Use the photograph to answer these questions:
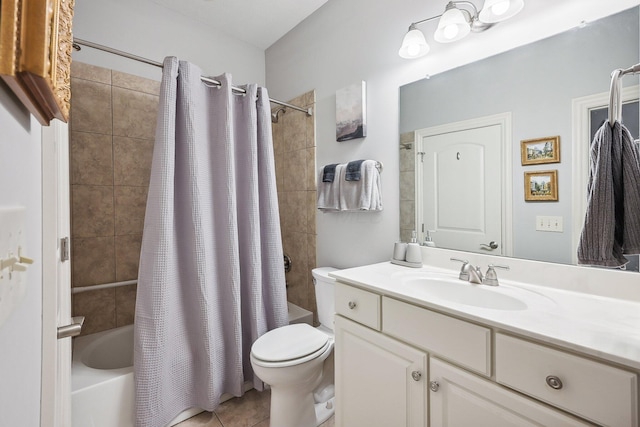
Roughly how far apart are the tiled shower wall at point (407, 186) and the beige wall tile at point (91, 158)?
1.87m

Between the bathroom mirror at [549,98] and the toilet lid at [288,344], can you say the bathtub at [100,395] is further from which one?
the bathroom mirror at [549,98]

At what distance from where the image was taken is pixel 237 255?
171cm

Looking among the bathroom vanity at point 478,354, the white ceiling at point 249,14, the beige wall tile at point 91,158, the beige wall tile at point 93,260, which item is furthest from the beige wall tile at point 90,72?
the bathroom vanity at point 478,354

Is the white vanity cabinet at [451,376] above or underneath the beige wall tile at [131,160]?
underneath

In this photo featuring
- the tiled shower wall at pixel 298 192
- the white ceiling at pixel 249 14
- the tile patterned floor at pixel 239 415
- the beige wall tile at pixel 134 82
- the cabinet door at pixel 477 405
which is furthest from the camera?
the tiled shower wall at pixel 298 192

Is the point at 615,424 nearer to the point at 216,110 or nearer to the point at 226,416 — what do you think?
the point at 226,416

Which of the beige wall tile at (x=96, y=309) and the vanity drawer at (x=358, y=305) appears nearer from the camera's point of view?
the vanity drawer at (x=358, y=305)

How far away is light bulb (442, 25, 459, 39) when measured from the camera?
4.42 ft

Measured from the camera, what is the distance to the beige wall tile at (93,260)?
185 cm

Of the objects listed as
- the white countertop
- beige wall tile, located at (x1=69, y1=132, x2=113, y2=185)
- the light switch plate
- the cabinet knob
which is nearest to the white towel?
the white countertop

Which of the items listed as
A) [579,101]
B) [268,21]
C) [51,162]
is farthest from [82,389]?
[268,21]

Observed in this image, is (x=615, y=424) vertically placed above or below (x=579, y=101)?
below

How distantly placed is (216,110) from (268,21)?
102 cm

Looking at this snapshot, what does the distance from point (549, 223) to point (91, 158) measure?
2501mm
